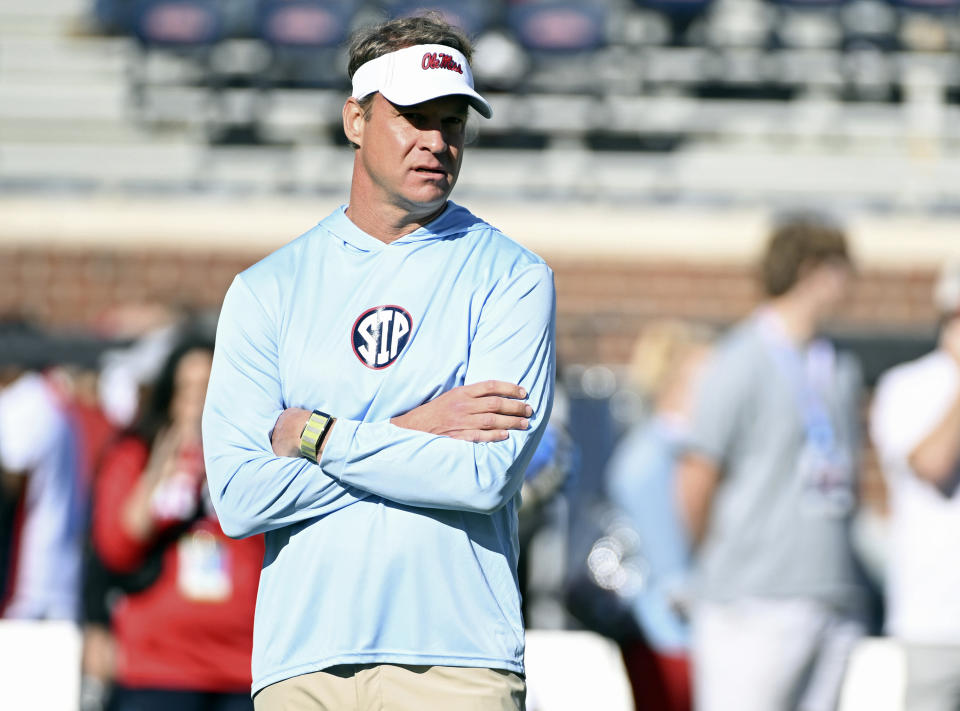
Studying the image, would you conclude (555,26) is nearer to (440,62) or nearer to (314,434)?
(440,62)

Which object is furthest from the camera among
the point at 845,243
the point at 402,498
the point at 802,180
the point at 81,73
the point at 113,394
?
the point at 81,73

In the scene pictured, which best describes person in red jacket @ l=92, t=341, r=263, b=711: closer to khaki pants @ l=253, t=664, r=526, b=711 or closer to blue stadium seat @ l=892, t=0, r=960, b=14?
khaki pants @ l=253, t=664, r=526, b=711

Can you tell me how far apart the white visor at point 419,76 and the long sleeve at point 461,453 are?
36cm

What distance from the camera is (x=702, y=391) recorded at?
4.34 metres

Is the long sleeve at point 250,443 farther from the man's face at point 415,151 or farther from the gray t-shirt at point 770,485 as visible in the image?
the gray t-shirt at point 770,485

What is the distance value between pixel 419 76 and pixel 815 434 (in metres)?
2.26

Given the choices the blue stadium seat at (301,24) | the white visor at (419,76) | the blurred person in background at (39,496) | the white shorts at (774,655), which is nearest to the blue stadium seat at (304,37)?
the blue stadium seat at (301,24)

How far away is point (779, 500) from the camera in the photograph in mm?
4207

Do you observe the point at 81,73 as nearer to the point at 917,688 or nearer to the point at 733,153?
the point at 733,153

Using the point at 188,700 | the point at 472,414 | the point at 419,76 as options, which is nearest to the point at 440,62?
the point at 419,76

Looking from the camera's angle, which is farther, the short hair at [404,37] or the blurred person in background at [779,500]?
the blurred person in background at [779,500]

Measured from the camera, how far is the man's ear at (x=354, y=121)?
2525 mm

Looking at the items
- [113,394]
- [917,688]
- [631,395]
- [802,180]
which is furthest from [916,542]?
[802,180]

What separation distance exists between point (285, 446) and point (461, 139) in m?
0.61
